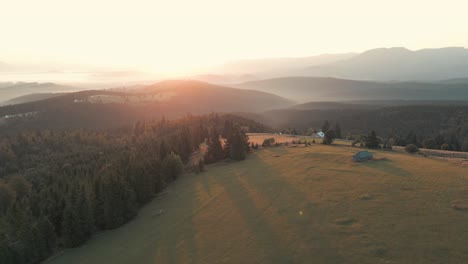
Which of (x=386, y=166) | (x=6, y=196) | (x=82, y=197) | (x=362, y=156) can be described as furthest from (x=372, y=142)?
(x=6, y=196)

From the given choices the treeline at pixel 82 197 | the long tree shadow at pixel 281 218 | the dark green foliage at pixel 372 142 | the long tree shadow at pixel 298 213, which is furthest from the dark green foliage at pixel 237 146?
the dark green foliage at pixel 372 142

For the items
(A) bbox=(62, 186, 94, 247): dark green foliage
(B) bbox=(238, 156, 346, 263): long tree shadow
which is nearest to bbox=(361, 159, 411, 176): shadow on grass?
(B) bbox=(238, 156, 346, 263): long tree shadow

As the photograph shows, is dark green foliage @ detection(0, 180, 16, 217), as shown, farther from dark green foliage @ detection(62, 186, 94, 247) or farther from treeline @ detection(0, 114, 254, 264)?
dark green foliage @ detection(62, 186, 94, 247)

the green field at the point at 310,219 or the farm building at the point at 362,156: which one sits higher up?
the farm building at the point at 362,156

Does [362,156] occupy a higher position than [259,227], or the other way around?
[362,156]

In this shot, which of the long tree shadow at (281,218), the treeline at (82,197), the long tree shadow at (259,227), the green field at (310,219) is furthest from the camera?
the treeline at (82,197)

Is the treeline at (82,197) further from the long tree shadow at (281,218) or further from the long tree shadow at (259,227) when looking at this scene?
the long tree shadow at (259,227)

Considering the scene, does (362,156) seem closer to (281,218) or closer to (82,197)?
(281,218)

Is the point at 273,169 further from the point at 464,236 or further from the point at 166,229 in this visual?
the point at 464,236

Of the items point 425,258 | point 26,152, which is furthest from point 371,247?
point 26,152
